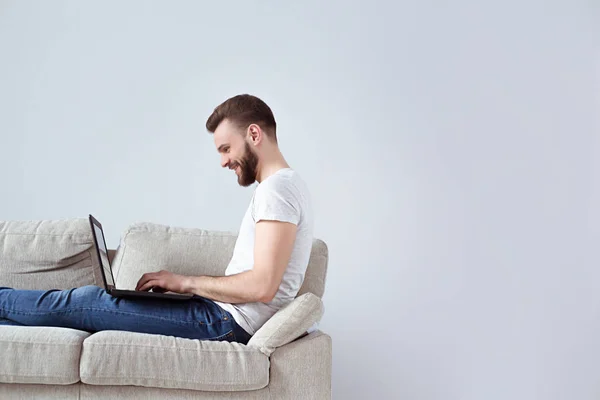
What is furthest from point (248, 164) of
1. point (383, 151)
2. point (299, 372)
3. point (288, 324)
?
point (383, 151)

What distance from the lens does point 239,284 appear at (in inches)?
81.9

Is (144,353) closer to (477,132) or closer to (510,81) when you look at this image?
(477,132)

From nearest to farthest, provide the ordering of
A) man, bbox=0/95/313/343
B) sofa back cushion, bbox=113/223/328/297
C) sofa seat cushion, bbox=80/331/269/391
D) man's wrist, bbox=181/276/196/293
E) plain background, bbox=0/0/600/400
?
sofa seat cushion, bbox=80/331/269/391
man, bbox=0/95/313/343
man's wrist, bbox=181/276/196/293
sofa back cushion, bbox=113/223/328/297
plain background, bbox=0/0/600/400

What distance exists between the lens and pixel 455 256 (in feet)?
10.4

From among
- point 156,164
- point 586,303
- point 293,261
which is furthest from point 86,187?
point 586,303

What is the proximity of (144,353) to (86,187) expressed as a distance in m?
1.52

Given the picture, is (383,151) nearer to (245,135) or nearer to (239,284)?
(245,135)

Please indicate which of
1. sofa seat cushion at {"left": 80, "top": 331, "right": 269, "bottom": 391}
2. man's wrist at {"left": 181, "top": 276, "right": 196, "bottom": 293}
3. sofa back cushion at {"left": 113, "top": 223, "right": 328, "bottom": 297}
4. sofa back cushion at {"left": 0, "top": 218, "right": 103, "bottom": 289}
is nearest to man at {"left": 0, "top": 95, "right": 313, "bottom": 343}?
man's wrist at {"left": 181, "top": 276, "right": 196, "bottom": 293}

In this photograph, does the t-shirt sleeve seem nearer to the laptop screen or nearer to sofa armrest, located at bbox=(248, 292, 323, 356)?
sofa armrest, located at bbox=(248, 292, 323, 356)

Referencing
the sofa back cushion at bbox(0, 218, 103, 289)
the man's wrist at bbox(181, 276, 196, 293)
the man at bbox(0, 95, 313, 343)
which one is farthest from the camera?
the sofa back cushion at bbox(0, 218, 103, 289)

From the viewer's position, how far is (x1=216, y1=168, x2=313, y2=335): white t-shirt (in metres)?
2.08

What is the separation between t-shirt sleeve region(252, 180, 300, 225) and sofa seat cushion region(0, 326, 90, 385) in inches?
25.2

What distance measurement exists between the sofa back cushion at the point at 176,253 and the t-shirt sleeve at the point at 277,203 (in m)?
0.50

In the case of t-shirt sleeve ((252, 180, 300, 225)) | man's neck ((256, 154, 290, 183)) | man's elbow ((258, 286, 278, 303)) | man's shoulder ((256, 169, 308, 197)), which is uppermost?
man's neck ((256, 154, 290, 183))
